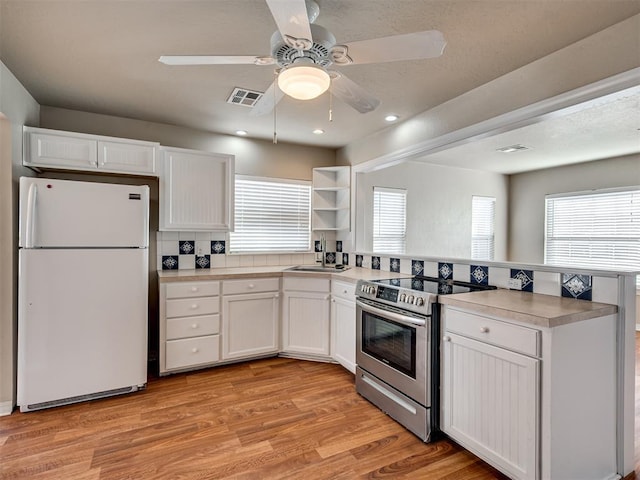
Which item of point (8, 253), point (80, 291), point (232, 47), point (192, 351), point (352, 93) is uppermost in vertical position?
point (232, 47)

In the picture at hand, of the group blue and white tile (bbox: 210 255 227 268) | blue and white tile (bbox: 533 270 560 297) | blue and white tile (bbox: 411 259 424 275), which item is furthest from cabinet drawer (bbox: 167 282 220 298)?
blue and white tile (bbox: 533 270 560 297)

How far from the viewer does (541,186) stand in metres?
5.90

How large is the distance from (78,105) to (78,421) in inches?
101

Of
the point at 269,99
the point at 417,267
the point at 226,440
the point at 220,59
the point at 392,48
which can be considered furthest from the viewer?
the point at 417,267

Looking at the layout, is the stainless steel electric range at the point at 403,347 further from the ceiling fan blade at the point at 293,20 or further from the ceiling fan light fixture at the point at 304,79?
the ceiling fan blade at the point at 293,20

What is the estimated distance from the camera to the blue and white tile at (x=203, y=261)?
12.0ft

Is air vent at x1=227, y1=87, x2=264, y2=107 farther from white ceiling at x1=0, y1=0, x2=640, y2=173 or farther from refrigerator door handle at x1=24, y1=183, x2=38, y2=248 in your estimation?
refrigerator door handle at x1=24, y1=183, x2=38, y2=248

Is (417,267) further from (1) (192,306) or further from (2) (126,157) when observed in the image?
(2) (126,157)

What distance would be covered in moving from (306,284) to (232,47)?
2135 millimetres

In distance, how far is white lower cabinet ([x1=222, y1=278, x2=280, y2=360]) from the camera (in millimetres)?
3225

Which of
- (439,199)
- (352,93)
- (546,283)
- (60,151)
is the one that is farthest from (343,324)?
(439,199)

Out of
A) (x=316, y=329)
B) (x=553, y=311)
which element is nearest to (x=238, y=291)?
(x=316, y=329)

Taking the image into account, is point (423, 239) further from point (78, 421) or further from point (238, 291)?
point (78, 421)

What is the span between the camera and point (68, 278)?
8.20 ft
